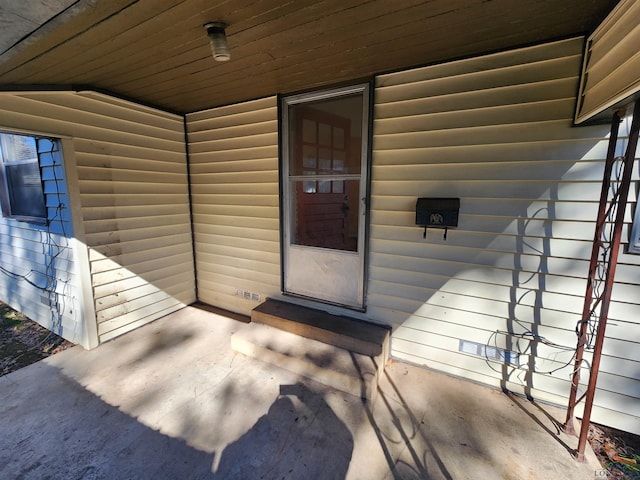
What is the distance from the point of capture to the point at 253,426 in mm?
1887

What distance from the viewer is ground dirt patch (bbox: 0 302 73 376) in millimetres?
2625

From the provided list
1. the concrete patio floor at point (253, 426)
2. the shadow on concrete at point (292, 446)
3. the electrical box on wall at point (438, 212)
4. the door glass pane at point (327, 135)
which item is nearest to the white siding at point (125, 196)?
the concrete patio floor at point (253, 426)

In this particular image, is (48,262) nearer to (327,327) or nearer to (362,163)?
(327,327)

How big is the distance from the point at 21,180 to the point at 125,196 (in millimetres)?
1317

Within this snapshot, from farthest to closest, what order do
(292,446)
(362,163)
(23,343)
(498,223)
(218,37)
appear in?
(23,343)
(362,163)
(498,223)
(292,446)
(218,37)

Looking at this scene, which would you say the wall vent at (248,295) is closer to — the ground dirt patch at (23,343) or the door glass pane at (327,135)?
the door glass pane at (327,135)

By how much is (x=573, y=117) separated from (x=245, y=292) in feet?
11.1

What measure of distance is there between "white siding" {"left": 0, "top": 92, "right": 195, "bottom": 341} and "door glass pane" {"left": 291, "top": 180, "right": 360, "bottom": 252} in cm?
164

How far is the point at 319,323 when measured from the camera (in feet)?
8.70

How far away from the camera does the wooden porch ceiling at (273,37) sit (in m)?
1.48

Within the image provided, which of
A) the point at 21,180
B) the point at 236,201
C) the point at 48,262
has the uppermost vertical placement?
the point at 21,180

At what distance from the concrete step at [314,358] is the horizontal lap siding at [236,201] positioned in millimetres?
647

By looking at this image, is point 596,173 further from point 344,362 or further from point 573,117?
point 344,362

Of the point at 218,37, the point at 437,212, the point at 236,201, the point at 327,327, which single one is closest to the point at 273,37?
the point at 218,37
